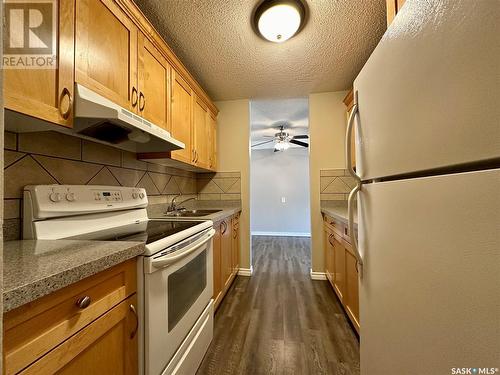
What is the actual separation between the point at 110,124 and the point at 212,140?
1685 mm

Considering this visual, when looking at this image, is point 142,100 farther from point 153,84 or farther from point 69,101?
point 69,101

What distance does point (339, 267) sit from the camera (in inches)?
76.3

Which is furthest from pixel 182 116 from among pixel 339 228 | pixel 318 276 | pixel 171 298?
pixel 318 276

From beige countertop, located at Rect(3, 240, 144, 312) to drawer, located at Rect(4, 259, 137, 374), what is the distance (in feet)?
0.13

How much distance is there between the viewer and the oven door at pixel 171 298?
84cm

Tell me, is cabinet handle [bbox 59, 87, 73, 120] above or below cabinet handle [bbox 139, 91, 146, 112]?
below

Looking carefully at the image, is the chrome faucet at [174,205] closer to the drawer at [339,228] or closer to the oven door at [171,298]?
the oven door at [171,298]

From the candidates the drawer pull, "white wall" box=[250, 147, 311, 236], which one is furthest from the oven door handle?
"white wall" box=[250, 147, 311, 236]

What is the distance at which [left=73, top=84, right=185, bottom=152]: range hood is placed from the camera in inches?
35.3

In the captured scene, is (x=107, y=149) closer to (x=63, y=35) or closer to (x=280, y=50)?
(x=63, y=35)

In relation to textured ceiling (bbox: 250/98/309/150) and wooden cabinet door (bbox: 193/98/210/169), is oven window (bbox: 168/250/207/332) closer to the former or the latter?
wooden cabinet door (bbox: 193/98/210/169)

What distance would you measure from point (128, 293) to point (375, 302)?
93 cm

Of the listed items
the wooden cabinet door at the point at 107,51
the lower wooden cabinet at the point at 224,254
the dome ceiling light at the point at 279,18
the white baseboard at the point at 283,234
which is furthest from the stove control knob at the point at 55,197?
the white baseboard at the point at 283,234

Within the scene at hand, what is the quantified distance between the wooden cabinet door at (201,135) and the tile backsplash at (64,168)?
15.7 inches
